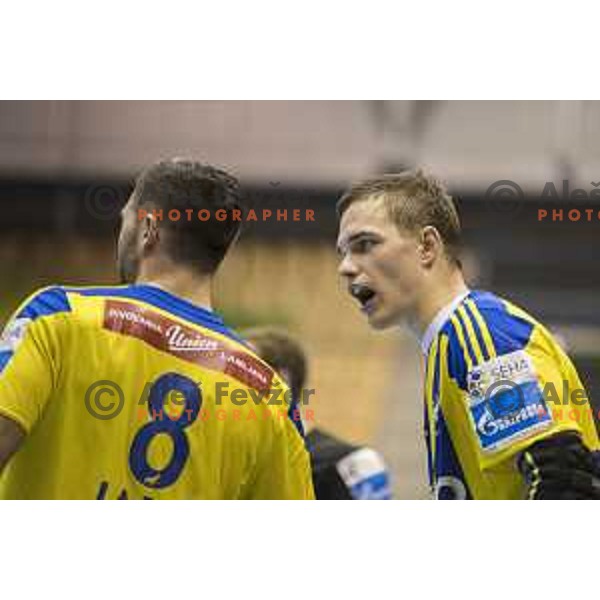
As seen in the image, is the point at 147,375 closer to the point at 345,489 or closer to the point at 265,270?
the point at 345,489

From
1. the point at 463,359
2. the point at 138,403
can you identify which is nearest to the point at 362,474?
the point at 463,359

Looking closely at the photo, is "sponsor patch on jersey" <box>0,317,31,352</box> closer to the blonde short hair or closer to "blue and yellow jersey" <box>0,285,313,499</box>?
"blue and yellow jersey" <box>0,285,313,499</box>

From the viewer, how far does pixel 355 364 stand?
9.41 metres

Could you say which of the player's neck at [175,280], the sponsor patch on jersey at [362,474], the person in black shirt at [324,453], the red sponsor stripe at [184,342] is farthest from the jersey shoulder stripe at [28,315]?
the sponsor patch on jersey at [362,474]

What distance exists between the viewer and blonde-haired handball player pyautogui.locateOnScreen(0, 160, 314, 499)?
238 centimetres

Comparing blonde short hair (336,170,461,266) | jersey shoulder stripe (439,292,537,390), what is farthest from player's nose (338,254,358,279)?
jersey shoulder stripe (439,292,537,390)

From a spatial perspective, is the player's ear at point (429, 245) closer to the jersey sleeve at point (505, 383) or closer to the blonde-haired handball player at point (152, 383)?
the jersey sleeve at point (505, 383)

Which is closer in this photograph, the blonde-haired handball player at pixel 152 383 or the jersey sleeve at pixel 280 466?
the blonde-haired handball player at pixel 152 383

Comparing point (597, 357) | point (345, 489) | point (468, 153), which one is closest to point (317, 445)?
point (345, 489)

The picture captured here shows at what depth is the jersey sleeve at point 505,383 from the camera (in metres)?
2.46

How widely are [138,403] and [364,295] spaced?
23.9 inches

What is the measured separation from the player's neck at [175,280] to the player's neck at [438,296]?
476 millimetres

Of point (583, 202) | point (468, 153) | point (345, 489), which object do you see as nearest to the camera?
point (345, 489)

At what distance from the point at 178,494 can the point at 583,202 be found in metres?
4.38
